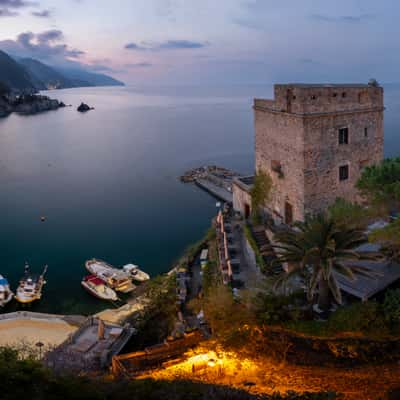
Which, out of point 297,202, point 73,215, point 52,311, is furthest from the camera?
point 73,215

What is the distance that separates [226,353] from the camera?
13.3 meters

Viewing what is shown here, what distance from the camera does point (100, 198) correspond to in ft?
151

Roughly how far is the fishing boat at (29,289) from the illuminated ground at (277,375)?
42.9ft

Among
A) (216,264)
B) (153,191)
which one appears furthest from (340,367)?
(153,191)

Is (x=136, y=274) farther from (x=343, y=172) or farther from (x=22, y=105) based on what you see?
(x=22, y=105)

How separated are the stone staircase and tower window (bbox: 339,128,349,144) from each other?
503cm

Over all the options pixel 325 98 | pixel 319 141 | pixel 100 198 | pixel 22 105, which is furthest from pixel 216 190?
pixel 22 105

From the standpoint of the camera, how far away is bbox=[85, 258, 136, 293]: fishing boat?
25.2 metres

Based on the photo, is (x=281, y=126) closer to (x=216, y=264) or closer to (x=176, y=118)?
(x=216, y=264)

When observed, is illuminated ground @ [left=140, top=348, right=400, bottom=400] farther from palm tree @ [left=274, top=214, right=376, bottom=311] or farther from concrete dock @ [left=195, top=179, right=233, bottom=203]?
concrete dock @ [left=195, top=179, right=233, bottom=203]

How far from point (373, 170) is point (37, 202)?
35.6 metres

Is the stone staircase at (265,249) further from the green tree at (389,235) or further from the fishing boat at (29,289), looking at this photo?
the fishing boat at (29,289)

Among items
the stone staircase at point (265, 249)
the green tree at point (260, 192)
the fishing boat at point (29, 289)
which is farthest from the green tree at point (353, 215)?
the fishing boat at point (29, 289)

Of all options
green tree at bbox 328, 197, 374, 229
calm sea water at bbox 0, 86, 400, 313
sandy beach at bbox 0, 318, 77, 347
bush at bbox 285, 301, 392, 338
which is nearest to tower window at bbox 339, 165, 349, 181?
green tree at bbox 328, 197, 374, 229
